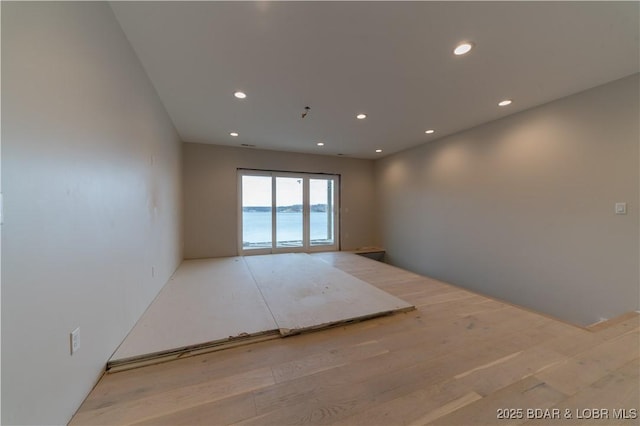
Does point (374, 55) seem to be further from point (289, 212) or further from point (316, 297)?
point (289, 212)

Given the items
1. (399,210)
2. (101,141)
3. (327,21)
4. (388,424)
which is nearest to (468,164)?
(399,210)

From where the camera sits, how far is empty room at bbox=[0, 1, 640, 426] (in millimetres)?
1061

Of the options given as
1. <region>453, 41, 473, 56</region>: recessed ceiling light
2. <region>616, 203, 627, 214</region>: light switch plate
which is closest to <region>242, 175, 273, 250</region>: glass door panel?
<region>453, 41, 473, 56</region>: recessed ceiling light

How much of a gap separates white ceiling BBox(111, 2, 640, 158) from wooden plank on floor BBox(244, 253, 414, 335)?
2.41 metres

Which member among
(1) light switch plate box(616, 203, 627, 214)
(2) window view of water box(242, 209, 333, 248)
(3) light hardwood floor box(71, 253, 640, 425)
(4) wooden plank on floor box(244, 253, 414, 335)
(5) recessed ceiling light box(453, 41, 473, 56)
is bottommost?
(3) light hardwood floor box(71, 253, 640, 425)

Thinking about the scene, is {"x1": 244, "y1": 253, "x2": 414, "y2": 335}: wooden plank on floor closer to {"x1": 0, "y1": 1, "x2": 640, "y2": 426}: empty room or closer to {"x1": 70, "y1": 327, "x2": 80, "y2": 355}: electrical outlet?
{"x1": 0, "y1": 1, "x2": 640, "y2": 426}: empty room

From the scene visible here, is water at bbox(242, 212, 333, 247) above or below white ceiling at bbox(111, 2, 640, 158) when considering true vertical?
below

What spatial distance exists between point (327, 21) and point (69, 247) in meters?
2.09

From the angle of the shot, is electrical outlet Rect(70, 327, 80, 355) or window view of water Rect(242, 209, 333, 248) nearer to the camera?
electrical outlet Rect(70, 327, 80, 355)

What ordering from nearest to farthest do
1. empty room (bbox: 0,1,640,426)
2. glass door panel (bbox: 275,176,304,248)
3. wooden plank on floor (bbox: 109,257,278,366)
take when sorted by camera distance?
empty room (bbox: 0,1,640,426), wooden plank on floor (bbox: 109,257,278,366), glass door panel (bbox: 275,176,304,248)

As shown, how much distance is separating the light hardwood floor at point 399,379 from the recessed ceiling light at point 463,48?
2.43 m

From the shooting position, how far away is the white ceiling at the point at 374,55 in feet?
5.08

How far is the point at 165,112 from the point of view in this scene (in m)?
3.13

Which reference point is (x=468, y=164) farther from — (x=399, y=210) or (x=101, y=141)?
(x=101, y=141)
